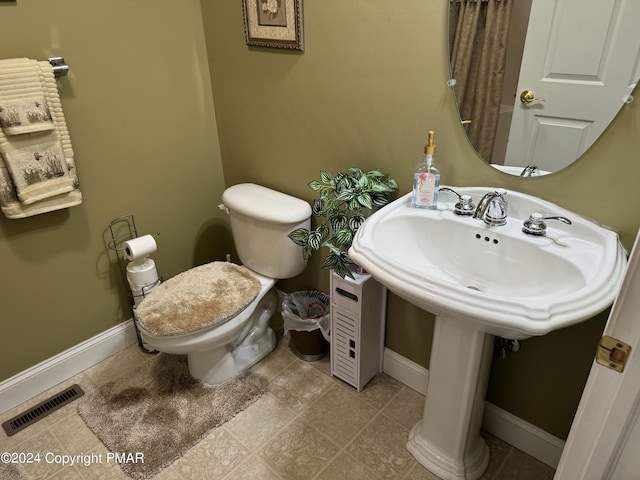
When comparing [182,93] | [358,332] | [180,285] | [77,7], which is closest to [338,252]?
[358,332]

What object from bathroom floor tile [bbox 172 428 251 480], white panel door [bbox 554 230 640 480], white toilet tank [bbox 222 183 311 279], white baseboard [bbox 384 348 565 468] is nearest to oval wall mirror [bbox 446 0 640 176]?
white panel door [bbox 554 230 640 480]

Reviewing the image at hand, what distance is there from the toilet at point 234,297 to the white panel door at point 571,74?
3.01ft

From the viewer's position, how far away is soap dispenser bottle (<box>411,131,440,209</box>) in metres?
1.39

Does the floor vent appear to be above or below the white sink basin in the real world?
below

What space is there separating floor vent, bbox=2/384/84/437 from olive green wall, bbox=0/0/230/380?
177 millimetres

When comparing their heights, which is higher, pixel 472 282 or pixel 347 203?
pixel 347 203

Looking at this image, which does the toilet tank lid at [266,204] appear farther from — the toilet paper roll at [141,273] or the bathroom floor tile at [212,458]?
the bathroom floor tile at [212,458]

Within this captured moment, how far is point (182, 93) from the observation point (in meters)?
2.06

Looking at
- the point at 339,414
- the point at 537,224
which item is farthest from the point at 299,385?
the point at 537,224

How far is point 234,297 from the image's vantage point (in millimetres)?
1800

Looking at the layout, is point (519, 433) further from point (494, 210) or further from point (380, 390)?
point (494, 210)

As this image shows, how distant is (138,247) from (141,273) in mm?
132

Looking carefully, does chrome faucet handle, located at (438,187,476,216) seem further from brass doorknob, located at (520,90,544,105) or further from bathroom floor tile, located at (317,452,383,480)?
bathroom floor tile, located at (317,452,383,480)

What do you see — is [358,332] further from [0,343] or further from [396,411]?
[0,343]
